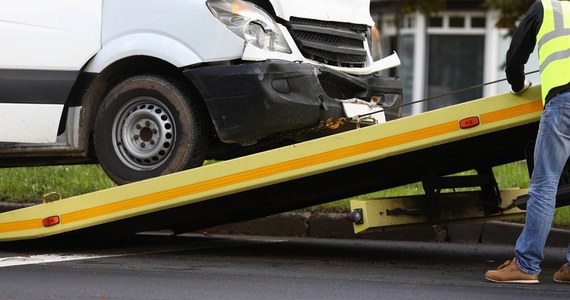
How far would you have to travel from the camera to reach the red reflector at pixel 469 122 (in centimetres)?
650

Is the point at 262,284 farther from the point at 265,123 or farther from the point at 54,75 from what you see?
the point at 54,75

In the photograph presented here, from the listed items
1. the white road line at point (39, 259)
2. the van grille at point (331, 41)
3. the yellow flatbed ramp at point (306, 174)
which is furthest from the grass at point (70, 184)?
the white road line at point (39, 259)

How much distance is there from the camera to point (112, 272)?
6.71 m

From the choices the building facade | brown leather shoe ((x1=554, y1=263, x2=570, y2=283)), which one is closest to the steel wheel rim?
brown leather shoe ((x1=554, y1=263, x2=570, y2=283))

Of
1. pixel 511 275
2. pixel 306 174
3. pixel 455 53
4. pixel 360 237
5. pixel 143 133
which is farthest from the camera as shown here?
pixel 455 53

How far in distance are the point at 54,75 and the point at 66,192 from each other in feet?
8.02

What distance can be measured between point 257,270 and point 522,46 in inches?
80.1

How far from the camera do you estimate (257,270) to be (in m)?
Answer: 6.99

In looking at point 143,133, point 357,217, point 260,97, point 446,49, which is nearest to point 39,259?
point 143,133

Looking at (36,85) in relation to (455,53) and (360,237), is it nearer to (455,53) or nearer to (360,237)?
(360,237)

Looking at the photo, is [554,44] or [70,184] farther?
[70,184]

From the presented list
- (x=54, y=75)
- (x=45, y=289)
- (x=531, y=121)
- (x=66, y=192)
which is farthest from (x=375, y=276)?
(x=66, y=192)

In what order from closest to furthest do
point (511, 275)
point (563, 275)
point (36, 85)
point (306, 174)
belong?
point (511, 275)
point (563, 275)
point (306, 174)
point (36, 85)

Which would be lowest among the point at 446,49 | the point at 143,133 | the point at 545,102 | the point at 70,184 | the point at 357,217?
the point at 446,49
